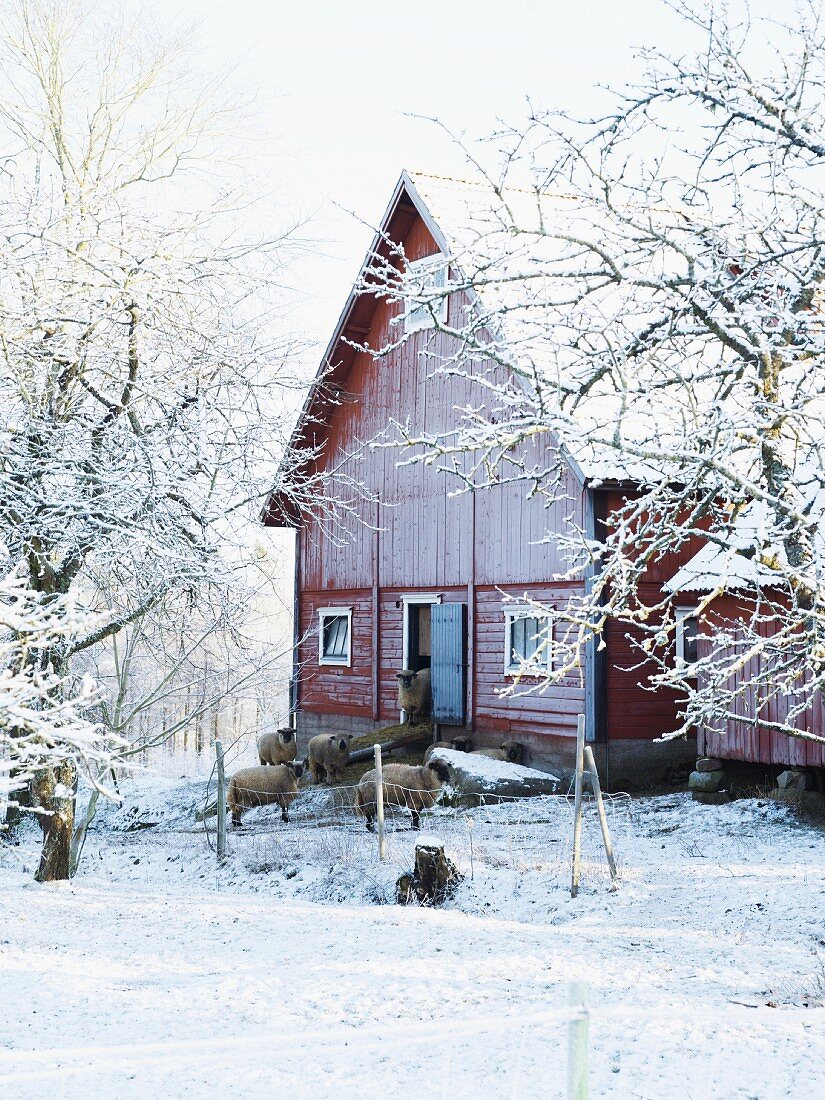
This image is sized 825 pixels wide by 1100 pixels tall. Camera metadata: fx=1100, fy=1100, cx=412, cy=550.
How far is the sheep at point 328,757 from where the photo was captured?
19.6 metres

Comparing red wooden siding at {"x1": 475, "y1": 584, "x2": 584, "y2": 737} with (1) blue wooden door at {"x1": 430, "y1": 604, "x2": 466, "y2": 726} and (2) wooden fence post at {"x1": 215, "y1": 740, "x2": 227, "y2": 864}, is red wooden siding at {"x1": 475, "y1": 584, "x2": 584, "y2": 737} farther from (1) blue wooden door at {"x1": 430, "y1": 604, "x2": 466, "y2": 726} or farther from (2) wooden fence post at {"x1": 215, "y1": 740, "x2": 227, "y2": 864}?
(2) wooden fence post at {"x1": 215, "y1": 740, "x2": 227, "y2": 864}

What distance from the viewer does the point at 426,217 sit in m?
20.2

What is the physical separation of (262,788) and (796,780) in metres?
7.71

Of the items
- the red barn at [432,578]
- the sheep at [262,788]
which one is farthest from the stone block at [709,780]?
the sheep at [262,788]

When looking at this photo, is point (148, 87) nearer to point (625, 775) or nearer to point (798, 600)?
point (798, 600)

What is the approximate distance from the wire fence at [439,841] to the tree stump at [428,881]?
0.17 meters

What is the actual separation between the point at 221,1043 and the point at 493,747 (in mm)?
13268

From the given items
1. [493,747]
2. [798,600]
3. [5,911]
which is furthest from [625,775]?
[798,600]

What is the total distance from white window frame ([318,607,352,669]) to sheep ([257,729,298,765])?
2.68m

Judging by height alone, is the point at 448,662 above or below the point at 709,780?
above

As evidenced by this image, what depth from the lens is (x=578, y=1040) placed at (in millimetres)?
2992

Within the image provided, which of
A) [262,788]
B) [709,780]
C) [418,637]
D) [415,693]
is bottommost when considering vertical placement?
[262,788]


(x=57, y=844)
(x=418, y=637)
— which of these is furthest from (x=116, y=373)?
(x=418, y=637)

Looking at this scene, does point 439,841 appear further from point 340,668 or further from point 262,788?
point 340,668
